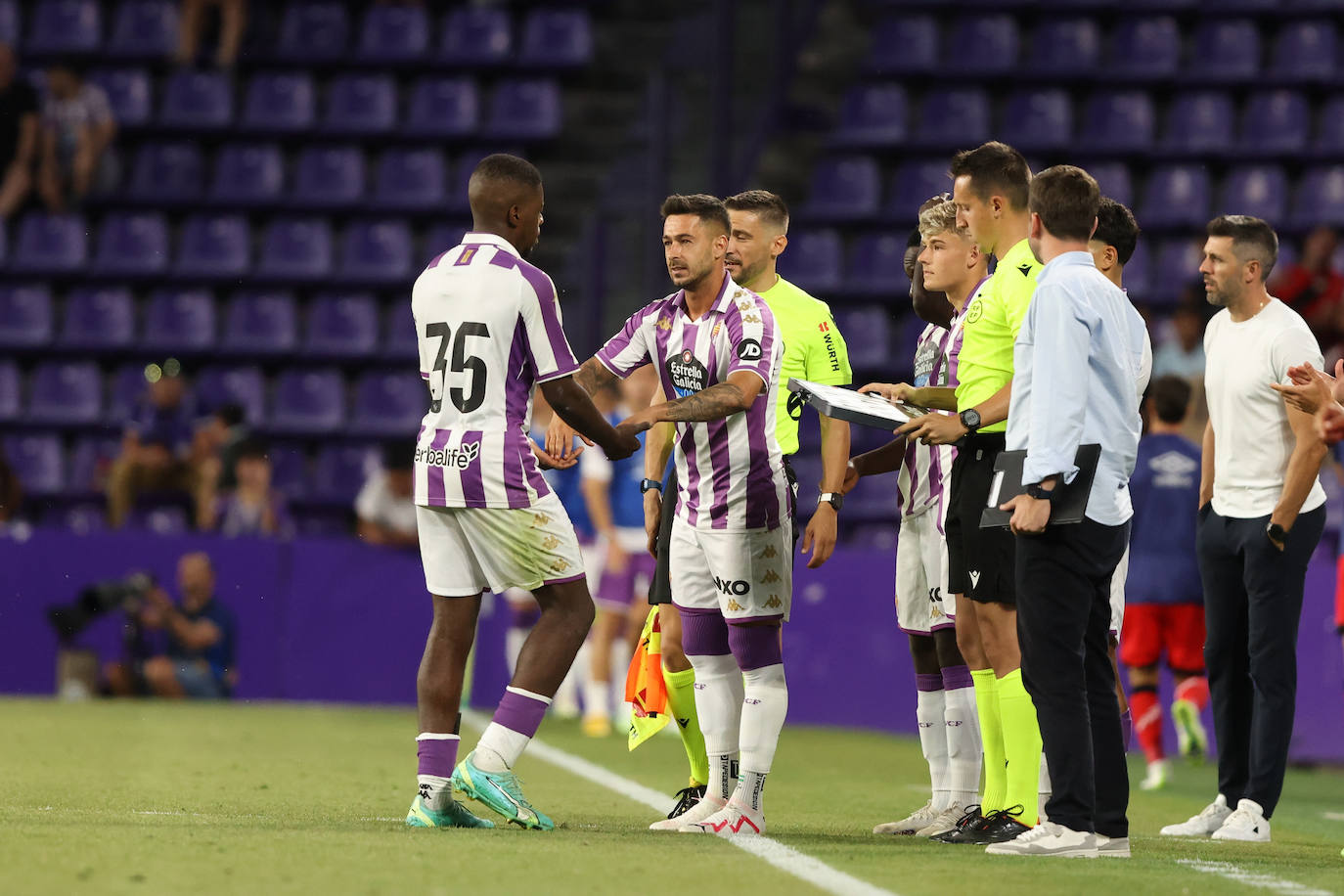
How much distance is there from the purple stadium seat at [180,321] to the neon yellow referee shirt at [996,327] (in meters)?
10.6

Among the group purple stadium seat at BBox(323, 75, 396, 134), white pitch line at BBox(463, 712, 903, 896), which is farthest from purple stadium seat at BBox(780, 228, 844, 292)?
white pitch line at BBox(463, 712, 903, 896)

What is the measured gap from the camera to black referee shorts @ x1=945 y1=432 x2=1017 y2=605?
20.4ft

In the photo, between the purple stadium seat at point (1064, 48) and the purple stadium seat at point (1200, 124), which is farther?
the purple stadium seat at point (1064, 48)

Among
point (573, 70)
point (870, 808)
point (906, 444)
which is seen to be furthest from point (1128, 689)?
point (573, 70)

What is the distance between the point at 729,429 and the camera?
21.8 feet

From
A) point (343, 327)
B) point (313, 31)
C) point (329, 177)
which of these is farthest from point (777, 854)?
point (313, 31)

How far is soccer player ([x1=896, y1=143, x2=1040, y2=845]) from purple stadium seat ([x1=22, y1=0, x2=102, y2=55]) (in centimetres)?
1278

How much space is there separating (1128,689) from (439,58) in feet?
29.8

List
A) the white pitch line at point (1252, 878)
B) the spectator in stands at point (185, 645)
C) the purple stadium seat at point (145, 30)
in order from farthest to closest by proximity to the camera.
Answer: the purple stadium seat at point (145, 30) → the spectator in stands at point (185, 645) → the white pitch line at point (1252, 878)

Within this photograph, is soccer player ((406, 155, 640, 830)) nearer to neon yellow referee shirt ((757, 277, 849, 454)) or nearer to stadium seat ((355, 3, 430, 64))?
neon yellow referee shirt ((757, 277, 849, 454))

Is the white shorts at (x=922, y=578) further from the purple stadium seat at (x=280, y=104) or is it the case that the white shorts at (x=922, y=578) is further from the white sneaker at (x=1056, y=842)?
the purple stadium seat at (x=280, y=104)

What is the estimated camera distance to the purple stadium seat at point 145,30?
17.3 metres

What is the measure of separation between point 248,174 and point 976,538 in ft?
39.0

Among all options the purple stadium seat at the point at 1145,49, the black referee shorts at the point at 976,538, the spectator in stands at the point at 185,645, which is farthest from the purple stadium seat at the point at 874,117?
the black referee shorts at the point at 976,538
